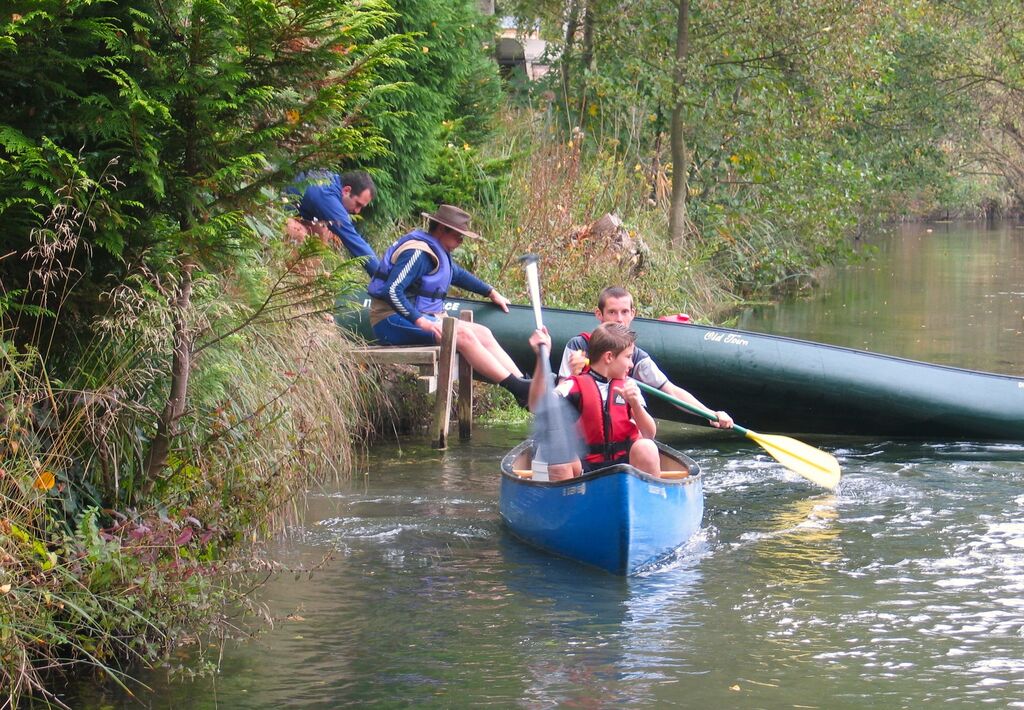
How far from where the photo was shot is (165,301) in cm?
472

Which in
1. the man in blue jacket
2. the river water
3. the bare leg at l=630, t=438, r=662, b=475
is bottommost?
the river water

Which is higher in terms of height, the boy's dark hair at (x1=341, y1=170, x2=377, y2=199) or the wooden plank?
the boy's dark hair at (x1=341, y1=170, x2=377, y2=199)

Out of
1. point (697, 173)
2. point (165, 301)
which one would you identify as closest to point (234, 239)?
point (165, 301)

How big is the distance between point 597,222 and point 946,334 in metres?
5.20

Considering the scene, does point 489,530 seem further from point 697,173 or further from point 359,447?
point 697,173

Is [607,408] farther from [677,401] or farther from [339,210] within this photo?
[339,210]

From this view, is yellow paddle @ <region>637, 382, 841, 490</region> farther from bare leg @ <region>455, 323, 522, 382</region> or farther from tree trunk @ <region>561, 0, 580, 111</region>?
tree trunk @ <region>561, 0, 580, 111</region>

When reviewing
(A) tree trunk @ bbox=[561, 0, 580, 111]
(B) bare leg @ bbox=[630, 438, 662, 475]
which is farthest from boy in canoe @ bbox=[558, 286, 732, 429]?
(A) tree trunk @ bbox=[561, 0, 580, 111]

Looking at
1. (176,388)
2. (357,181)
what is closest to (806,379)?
(357,181)

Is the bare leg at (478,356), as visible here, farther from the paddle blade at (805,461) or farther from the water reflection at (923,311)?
the water reflection at (923,311)

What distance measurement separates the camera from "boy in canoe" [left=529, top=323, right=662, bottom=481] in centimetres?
673

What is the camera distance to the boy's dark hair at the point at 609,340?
6738 millimetres

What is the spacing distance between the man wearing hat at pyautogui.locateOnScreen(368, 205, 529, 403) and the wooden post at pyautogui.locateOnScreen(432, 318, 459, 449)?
14 cm

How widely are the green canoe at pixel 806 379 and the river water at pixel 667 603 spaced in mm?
507
